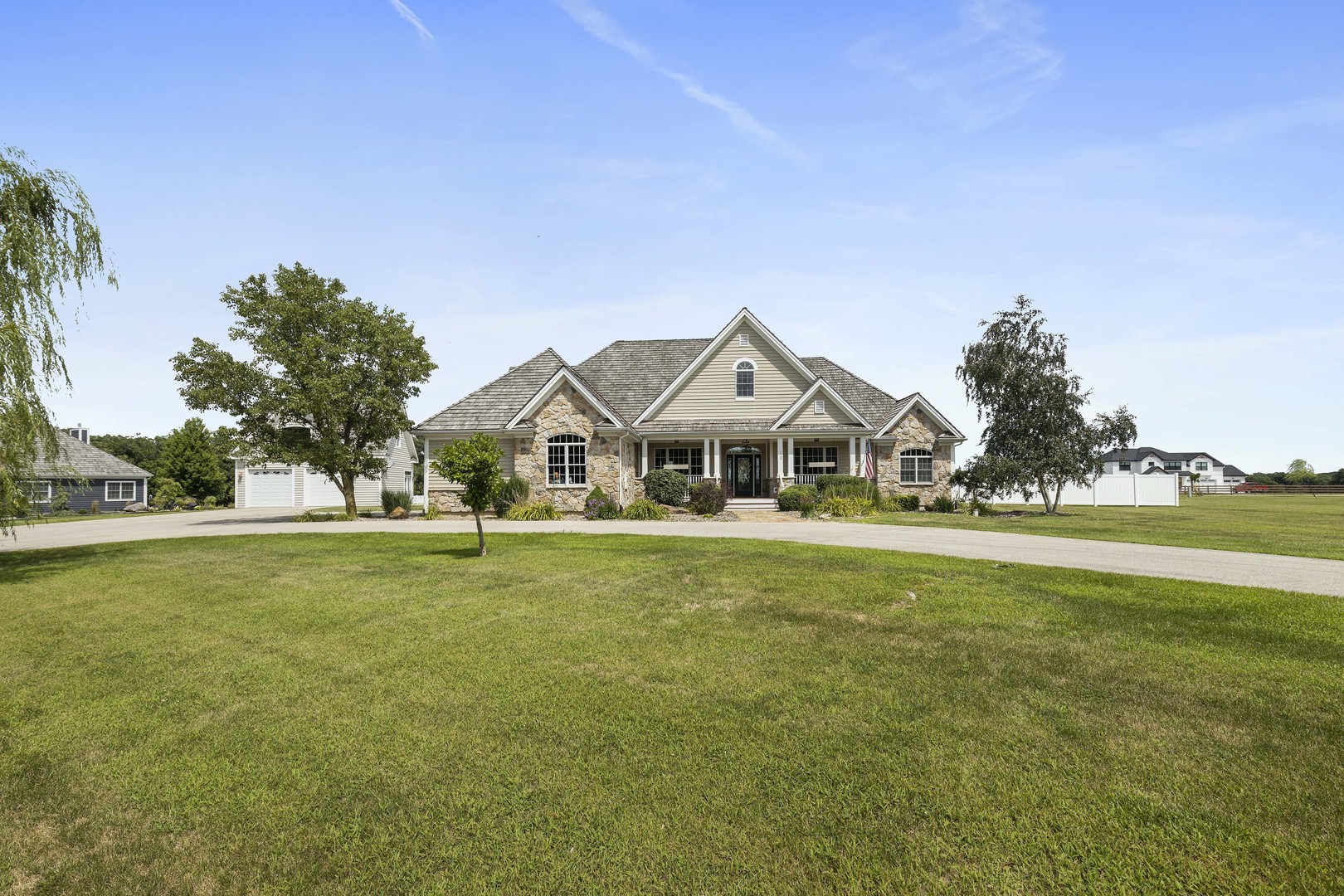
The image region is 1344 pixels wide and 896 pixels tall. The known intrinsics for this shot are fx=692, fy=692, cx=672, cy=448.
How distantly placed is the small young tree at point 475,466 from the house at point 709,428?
13068 mm

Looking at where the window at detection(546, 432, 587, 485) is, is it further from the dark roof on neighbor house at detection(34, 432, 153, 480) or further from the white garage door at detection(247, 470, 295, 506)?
the dark roof on neighbor house at detection(34, 432, 153, 480)

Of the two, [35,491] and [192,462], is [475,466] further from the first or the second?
[192,462]

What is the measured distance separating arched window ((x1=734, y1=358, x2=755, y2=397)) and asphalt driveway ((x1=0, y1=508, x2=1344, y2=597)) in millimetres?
8791

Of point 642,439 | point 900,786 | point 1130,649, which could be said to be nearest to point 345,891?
point 900,786

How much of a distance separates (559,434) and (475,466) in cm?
1362

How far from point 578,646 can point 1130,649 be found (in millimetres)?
5631

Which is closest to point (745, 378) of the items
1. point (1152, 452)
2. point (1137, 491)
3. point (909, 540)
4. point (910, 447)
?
point (910, 447)

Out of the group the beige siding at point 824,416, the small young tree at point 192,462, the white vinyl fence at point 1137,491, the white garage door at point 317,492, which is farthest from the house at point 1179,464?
the small young tree at point 192,462

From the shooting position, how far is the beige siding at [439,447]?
27.5 meters

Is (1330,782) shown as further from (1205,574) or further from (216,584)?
(216,584)

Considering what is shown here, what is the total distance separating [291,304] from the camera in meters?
26.4

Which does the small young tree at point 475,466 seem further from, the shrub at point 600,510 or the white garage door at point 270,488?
the white garage door at point 270,488

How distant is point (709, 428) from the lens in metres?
28.4

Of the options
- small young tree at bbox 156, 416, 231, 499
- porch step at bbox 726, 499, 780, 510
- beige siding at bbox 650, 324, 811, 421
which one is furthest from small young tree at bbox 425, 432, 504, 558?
small young tree at bbox 156, 416, 231, 499
